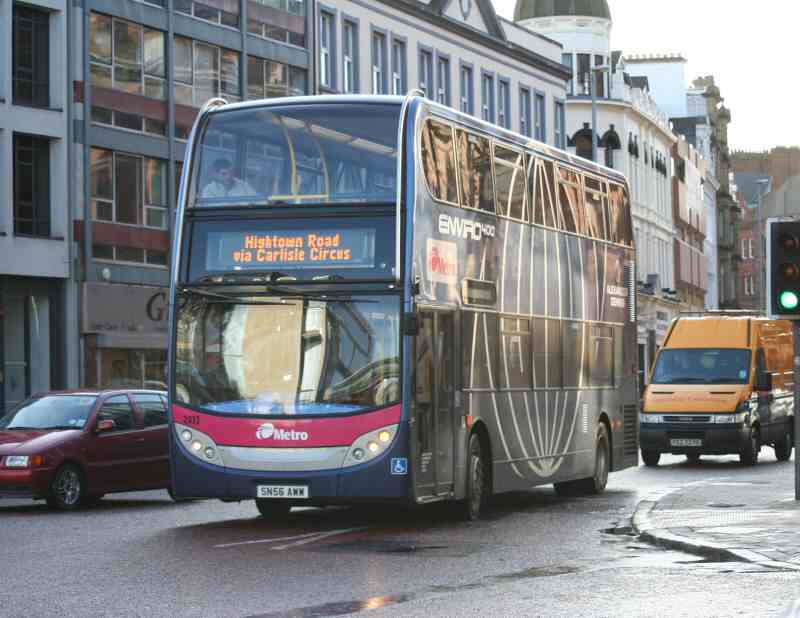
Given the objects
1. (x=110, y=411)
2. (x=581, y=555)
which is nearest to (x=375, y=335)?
(x=581, y=555)

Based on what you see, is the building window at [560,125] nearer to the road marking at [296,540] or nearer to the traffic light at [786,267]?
the traffic light at [786,267]

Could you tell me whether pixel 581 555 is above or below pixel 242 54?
below

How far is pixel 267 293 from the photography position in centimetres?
1852

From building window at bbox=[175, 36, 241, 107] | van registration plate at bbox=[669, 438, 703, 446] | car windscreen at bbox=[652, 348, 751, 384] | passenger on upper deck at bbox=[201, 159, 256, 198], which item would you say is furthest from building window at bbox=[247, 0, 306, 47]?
passenger on upper deck at bbox=[201, 159, 256, 198]

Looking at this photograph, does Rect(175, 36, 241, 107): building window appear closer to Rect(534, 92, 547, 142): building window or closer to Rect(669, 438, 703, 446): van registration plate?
Rect(669, 438, 703, 446): van registration plate

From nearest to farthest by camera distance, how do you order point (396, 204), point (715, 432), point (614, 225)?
point (396, 204), point (614, 225), point (715, 432)

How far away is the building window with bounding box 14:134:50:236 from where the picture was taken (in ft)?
139

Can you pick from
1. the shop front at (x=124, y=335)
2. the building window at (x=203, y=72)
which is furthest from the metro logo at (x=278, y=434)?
the building window at (x=203, y=72)

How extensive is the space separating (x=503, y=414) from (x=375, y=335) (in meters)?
3.34

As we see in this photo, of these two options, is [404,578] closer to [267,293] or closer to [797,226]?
[267,293]

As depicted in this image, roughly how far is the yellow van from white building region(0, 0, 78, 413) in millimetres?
14397

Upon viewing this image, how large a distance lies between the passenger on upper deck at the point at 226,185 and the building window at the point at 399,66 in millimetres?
40372

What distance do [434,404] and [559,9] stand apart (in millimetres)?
69006

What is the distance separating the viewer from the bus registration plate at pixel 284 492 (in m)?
18.3
